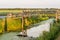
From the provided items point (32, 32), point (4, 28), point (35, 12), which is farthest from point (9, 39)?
point (35, 12)

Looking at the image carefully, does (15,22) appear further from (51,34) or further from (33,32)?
(51,34)

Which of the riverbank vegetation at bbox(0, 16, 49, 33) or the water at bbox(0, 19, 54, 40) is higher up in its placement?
the riverbank vegetation at bbox(0, 16, 49, 33)

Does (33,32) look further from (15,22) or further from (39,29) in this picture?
(15,22)

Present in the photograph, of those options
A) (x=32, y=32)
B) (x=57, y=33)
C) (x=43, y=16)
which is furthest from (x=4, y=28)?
(x=57, y=33)

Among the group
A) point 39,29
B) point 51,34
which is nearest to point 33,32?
point 39,29

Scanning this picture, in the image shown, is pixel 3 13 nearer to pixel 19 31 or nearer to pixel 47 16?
pixel 19 31

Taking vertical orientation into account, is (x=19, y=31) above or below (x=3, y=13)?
below

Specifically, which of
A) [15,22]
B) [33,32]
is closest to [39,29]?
[33,32]

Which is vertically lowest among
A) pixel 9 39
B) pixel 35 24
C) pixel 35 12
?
pixel 9 39

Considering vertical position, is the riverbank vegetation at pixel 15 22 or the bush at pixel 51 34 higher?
the riverbank vegetation at pixel 15 22

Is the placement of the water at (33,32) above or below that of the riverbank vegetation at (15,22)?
below

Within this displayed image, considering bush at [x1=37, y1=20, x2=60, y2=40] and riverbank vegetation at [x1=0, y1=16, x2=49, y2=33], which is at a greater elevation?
riverbank vegetation at [x1=0, y1=16, x2=49, y2=33]
